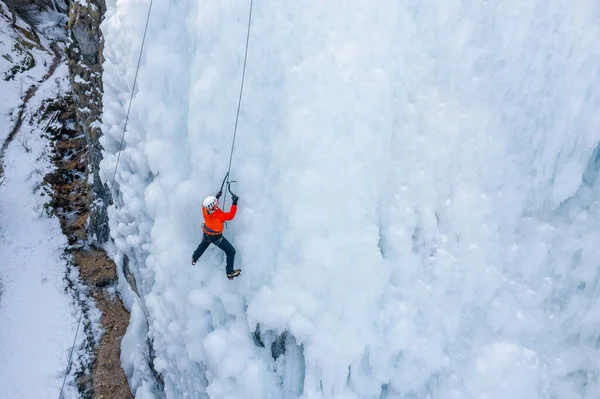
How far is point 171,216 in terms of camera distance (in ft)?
20.5

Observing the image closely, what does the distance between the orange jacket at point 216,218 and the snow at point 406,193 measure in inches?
15.5

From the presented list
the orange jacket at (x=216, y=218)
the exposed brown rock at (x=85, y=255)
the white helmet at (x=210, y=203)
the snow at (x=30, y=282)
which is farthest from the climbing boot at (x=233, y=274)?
the snow at (x=30, y=282)

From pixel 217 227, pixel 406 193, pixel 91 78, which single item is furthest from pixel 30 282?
pixel 406 193

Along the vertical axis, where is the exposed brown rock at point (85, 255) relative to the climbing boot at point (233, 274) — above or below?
below

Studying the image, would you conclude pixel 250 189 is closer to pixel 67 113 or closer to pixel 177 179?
pixel 177 179

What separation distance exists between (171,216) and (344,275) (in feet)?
8.86

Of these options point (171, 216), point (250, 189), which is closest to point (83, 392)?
point (171, 216)

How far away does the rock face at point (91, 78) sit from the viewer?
9258 millimetres

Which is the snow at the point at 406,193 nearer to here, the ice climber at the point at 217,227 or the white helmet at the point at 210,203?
the ice climber at the point at 217,227

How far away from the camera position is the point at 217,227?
529 cm

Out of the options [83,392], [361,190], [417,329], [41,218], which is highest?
[361,190]

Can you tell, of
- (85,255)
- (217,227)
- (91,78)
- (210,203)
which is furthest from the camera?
(85,255)

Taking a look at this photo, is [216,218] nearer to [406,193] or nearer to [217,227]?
[217,227]

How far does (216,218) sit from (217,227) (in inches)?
4.7
